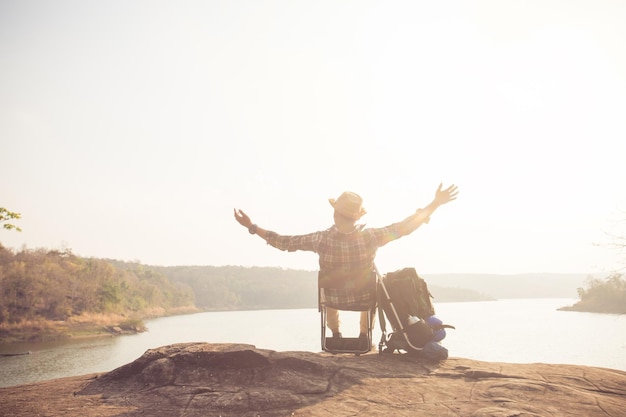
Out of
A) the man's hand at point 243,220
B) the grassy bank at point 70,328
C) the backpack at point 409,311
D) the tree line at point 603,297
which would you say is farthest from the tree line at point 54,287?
the tree line at point 603,297

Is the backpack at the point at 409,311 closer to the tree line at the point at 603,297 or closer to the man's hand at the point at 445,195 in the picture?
the man's hand at the point at 445,195

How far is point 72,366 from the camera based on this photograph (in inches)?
1571

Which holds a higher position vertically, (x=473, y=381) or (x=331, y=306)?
(x=331, y=306)

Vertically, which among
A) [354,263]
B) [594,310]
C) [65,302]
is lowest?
[594,310]

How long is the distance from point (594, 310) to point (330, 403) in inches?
5810

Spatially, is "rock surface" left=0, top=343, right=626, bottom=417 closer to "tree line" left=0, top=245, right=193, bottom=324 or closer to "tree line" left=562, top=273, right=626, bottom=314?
"tree line" left=0, top=245, right=193, bottom=324

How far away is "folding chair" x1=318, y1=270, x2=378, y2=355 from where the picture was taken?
17.8 feet

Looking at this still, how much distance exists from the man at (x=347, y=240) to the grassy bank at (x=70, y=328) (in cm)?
7421

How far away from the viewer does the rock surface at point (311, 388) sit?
3328 mm

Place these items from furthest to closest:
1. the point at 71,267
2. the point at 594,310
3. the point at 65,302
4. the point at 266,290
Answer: the point at 266,290 → the point at 594,310 → the point at 71,267 → the point at 65,302

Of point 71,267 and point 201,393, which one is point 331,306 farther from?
point 71,267

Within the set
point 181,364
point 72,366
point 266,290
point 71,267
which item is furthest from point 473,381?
point 266,290

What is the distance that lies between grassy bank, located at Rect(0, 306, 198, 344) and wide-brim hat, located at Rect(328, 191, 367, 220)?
74.8 meters

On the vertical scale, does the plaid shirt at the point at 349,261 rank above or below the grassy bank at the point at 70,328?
above
